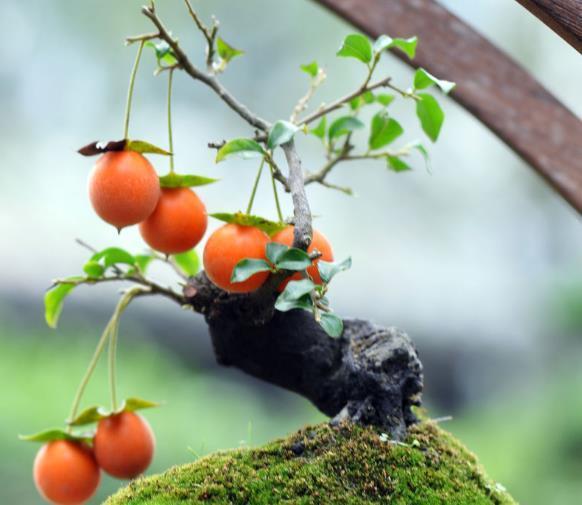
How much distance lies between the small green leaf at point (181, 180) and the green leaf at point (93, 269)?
0.11 metres

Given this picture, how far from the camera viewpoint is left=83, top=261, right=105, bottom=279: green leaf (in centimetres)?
63

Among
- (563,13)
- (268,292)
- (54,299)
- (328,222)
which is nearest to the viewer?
(563,13)

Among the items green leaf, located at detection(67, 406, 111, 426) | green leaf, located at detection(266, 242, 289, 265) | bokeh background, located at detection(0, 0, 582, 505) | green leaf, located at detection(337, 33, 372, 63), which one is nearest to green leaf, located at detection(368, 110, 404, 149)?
green leaf, located at detection(337, 33, 372, 63)

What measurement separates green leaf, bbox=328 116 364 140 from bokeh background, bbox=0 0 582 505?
1.68 metres

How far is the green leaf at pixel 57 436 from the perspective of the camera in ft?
2.00

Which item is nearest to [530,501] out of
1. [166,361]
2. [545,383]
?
[545,383]

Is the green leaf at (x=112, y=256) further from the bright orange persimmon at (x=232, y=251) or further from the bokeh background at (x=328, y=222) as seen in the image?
the bokeh background at (x=328, y=222)

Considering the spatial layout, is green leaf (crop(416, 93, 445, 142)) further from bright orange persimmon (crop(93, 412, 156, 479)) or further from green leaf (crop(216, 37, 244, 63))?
bright orange persimmon (crop(93, 412, 156, 479))

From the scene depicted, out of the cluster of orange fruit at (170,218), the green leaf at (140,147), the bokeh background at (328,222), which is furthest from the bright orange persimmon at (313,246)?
the bokeh background at (328,222)

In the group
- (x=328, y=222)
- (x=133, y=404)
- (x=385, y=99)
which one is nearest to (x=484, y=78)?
(x=385, y=99)

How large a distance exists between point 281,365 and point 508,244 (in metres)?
2.24

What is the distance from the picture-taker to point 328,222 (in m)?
2.68

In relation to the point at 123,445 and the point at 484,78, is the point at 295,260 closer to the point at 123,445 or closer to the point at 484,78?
the point at 123,445

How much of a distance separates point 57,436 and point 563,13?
0.50 metres
